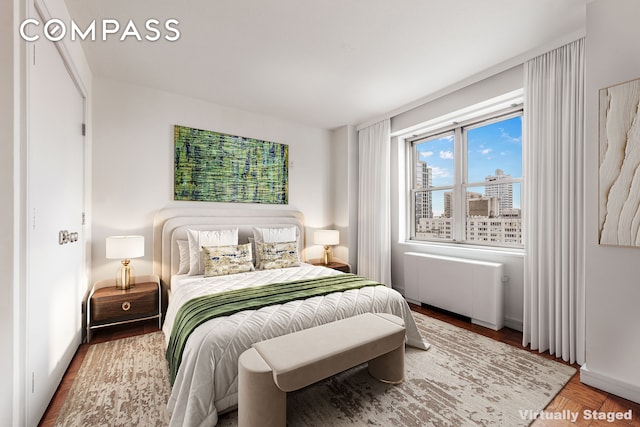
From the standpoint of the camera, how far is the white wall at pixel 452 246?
2.93m

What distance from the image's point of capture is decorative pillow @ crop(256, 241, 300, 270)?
3.34m

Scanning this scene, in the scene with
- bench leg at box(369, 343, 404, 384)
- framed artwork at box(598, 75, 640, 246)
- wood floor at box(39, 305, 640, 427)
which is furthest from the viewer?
bench leg at box(369, 343, 404, 384)

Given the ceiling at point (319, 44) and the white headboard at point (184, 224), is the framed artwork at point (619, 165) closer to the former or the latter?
the ceiling at point (319, 44)

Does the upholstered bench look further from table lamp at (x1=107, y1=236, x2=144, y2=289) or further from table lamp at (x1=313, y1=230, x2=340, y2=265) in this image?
table lamp at (x1=313, y1=230, x2=340, y2=265)

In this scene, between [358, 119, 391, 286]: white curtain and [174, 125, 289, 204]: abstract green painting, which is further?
[358, 119, 391, 286]: white curtain

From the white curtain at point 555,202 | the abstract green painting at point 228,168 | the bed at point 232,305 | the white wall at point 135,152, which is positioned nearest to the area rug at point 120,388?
the bed at point 232,305

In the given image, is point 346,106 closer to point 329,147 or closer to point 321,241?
point 329,147

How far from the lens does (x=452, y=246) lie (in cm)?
365

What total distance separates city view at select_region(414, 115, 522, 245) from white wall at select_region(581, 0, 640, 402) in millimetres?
1119

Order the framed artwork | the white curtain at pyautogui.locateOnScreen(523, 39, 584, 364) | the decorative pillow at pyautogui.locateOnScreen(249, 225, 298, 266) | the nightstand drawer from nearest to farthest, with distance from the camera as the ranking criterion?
1. the framed artwork
2. the white curtain at pyautogui.locateOnScreen(523, 39, 584, 364)
3. the nightstand drawer
4. the decorative pillow at pyautogui.locateOnScreen(249, 225, 298, 266)

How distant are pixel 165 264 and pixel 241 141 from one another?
6.06 ft

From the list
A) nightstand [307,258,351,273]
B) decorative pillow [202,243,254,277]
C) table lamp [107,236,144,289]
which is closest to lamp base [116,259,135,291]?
table lamp [107,236,144,289]

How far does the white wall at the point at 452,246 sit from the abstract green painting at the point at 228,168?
1681mm

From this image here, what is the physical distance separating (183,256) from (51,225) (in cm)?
138
